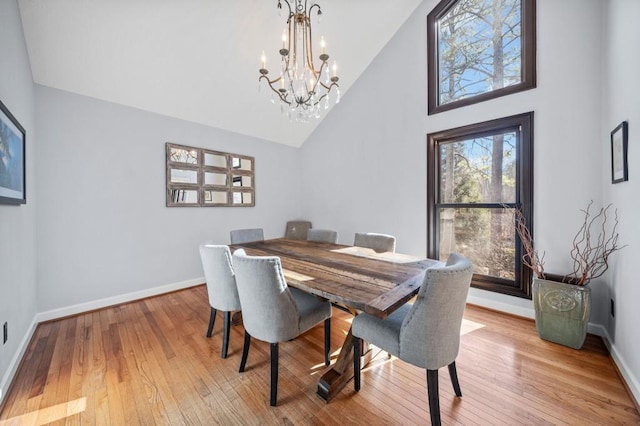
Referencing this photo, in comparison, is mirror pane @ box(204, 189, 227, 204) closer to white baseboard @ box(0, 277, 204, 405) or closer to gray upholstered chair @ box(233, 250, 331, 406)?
white baseboard @ box(0, 277, 204, 405)

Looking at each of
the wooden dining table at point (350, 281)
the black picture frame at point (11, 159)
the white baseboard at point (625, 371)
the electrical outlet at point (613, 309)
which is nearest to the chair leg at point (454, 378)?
the wooden dining table at point (350, 281)

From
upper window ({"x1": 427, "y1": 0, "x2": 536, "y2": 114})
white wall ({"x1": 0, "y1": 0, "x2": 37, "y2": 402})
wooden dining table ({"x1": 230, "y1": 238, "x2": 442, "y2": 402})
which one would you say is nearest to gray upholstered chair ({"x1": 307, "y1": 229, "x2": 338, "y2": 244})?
wooden dining table ({"x1": 230, "y1": 238, "x2": 442, "y2": 402})

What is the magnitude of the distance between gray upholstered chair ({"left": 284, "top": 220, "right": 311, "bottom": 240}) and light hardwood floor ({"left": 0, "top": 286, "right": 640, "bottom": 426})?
2395 millimetres

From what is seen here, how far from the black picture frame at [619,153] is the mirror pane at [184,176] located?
14.0 feet

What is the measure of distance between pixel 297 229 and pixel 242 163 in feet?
5.07

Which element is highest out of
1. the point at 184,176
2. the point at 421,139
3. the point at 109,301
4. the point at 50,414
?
the point at 421,139

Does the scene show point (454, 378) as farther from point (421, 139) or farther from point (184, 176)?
point (184, 176)

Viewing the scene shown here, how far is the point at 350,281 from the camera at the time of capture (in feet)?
4.82

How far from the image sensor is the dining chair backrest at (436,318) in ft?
3.67

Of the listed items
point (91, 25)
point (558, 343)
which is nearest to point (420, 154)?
point (558, 343)

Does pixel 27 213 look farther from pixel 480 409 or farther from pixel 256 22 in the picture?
pixel 480 409

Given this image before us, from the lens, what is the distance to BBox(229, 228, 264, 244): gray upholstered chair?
296 cm

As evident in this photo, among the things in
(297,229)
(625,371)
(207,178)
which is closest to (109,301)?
(207,178)

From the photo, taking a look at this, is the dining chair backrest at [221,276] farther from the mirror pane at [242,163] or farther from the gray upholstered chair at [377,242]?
the mirror pane at [242,163]
